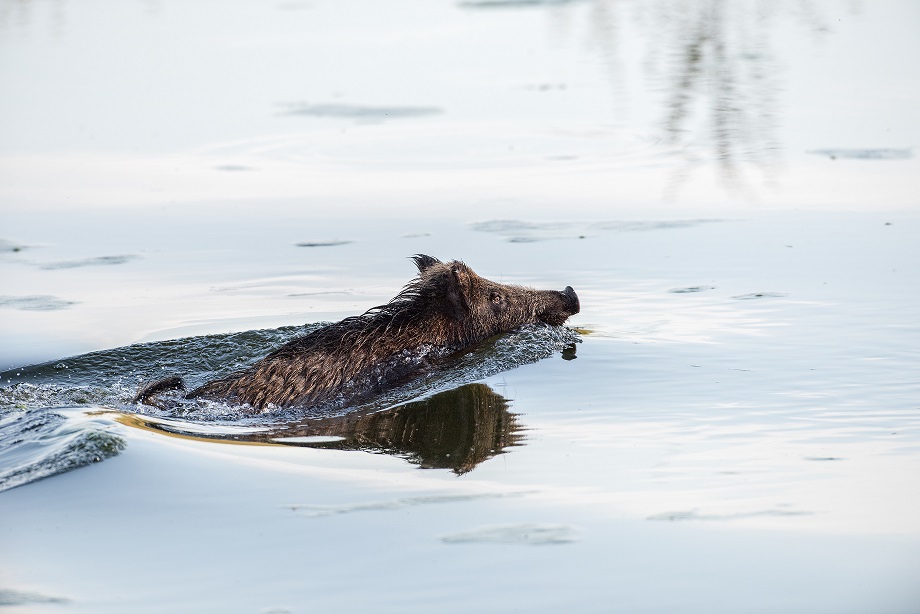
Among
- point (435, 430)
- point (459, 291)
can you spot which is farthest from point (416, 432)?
point (459, 291)

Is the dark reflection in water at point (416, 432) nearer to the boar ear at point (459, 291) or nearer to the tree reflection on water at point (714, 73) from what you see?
the boar ear at point (459, 291)

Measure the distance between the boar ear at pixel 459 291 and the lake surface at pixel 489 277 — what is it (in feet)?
1.88

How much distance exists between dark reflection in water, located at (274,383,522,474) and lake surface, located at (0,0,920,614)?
1.3 inches

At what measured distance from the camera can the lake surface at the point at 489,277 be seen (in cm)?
582

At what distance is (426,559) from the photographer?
5750 millimetres

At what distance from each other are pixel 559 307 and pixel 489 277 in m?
1.28

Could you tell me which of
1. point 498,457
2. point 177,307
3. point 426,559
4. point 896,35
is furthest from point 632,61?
point 426,559

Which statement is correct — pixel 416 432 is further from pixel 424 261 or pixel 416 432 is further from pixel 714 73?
pixel 714 73

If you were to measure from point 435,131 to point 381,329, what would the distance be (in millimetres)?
6595

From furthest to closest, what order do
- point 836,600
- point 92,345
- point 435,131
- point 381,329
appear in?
point 435,131 < point 92,345 < point 381,329 < point 836,600

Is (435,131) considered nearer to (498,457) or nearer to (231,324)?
(231,324)

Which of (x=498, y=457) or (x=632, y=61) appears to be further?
(x=632, y=61)

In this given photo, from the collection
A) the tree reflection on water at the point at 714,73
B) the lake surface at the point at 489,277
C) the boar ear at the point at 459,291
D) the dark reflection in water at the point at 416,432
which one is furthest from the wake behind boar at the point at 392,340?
the tree reflection on water at the point at 714,73

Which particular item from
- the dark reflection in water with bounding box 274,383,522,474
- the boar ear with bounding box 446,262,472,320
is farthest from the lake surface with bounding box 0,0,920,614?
the boar ear with bounding box 446,262,472,320
